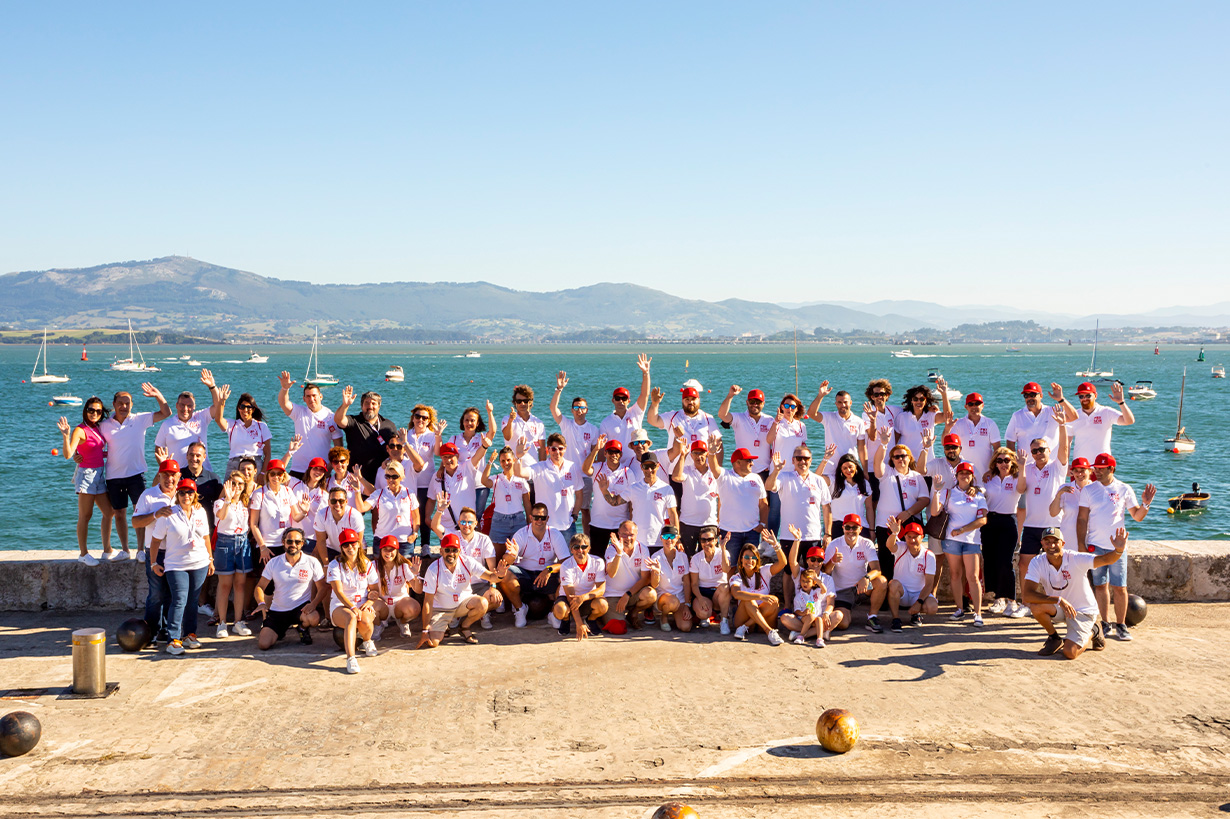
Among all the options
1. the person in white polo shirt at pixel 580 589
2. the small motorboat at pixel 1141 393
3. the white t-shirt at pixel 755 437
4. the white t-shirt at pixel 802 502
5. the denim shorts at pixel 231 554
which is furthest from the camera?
the small motorboat at pixel 1141 393

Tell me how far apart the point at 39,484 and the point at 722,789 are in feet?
109

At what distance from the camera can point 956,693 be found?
773cm

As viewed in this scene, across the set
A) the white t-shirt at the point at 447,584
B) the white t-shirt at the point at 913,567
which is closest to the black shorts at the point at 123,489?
the white t-shirt at the point at 447,584

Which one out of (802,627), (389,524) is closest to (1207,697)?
(802,627)

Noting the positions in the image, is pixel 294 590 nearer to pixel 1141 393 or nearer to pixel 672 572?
pixel 672 572

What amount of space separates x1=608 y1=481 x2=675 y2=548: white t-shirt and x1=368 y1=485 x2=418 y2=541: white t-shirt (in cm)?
262

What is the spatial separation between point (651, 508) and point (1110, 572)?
496 cm

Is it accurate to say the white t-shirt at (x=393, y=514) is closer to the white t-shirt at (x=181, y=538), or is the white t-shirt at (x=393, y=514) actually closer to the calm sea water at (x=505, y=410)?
the white t-shirt at (x=181, y=538)

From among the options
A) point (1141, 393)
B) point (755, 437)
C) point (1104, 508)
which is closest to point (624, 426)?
point (755, 437)

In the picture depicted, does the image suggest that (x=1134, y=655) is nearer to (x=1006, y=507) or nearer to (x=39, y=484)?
(x=1006, y=507)

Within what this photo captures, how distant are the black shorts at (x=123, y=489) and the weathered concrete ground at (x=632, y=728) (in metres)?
1.71

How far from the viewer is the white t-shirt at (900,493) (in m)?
9.98

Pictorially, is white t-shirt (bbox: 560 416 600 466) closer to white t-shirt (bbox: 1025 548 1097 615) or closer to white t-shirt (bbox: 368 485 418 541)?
white t-shirt (bbox: 368 485 418 541)

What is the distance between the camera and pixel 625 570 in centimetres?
967
